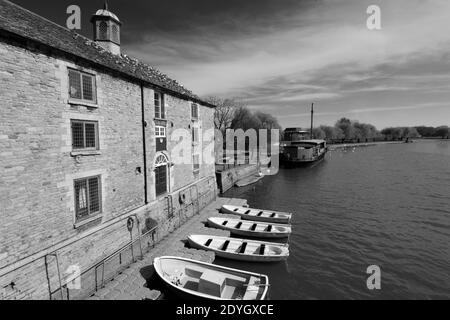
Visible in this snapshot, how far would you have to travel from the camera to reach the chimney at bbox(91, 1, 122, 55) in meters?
17.7

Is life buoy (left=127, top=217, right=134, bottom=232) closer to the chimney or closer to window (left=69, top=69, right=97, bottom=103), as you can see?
window (left=69, top=69, right=97, bottom=103)

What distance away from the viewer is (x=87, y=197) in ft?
39.4

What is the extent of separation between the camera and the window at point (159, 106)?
1775 centimetres

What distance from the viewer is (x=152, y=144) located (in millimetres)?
17000

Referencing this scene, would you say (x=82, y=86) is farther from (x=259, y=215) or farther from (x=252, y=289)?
(x=259, y=215)

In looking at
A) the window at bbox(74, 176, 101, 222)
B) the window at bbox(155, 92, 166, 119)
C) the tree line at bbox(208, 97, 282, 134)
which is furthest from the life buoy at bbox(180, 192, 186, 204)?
the tree line at bbox(208, 97, 282, 134)

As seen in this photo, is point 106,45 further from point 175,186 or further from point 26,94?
point 175,186

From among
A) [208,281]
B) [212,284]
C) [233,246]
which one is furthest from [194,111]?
[212,284]

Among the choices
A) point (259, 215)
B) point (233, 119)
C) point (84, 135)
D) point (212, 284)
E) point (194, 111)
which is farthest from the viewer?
point (233, 119)

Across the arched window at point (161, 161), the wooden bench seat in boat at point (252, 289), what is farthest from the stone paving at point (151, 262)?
the arched window at point (161, 161)

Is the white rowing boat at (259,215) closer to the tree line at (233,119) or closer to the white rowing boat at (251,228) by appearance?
the white rowing boat at (251,228)

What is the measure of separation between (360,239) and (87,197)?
19.1 meters

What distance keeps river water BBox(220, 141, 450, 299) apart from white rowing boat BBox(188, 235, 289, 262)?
54 cm
